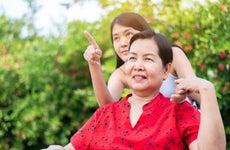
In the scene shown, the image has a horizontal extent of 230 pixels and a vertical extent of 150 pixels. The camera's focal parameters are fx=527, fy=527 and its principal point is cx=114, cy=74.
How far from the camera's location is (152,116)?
2416 millimetres

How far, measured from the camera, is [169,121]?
2.33 metres

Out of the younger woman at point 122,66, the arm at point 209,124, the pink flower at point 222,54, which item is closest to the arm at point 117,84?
the younger woman at point 122,66

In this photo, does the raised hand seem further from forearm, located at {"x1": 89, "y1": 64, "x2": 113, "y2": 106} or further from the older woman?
the older woman

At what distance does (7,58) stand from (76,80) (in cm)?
97

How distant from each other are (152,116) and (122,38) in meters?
0.82

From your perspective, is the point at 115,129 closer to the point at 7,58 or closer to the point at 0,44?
the point at 7,58

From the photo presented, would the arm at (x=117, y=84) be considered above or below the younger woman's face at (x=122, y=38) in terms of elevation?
below

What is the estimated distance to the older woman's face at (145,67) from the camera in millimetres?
2439

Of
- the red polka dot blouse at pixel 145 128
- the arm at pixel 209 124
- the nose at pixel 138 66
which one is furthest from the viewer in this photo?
the nose at pixel 138 66

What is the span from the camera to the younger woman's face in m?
3.10

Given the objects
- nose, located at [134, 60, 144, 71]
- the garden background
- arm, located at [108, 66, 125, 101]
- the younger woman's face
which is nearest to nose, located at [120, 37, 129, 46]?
the younger woman's face

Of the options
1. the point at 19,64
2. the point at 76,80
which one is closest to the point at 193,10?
the point at 76,80

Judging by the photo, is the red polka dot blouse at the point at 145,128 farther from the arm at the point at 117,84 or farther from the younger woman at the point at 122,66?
the arm at the point at 117,84

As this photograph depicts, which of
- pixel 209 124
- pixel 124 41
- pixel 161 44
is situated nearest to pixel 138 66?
pixel 161 44
